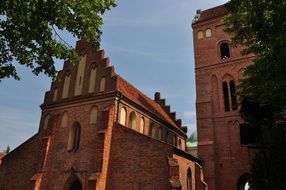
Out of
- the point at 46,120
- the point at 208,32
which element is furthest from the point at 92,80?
the point at 208,32

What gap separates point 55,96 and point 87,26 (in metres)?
12.4

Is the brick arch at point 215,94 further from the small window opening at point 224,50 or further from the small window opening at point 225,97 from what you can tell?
the small window opening at point 224,50

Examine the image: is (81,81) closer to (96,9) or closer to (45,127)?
(45,127)

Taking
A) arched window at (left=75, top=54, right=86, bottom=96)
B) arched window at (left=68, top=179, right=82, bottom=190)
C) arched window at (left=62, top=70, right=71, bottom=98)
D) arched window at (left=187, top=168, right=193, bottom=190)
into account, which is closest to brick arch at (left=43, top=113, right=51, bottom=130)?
arched window at (left=62, top=70, right=71, bottom=98)

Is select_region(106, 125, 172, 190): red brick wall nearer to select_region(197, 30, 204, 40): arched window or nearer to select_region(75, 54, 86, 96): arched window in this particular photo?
select_region(75, 54, 86, 96): arched window

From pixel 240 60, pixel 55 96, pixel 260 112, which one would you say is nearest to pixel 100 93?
pixel 55 96

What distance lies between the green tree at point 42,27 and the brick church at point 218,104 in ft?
49.0

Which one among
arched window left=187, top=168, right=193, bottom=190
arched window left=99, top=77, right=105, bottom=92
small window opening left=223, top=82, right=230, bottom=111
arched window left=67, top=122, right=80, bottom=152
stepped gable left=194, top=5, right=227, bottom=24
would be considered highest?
stepped gable left=194, top=5, right=227, bottom=24

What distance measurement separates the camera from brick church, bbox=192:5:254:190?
73.7 feet

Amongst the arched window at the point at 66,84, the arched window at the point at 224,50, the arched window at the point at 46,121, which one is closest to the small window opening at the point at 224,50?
the arched window at the point at 224,50

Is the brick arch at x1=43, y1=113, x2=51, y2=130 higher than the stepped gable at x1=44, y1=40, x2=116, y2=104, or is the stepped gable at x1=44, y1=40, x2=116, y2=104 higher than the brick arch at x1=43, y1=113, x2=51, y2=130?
the stepped gable at x1=44, y1=40, x2=116, y2=104

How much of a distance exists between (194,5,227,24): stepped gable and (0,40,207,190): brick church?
12341mm

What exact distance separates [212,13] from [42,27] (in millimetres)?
23139

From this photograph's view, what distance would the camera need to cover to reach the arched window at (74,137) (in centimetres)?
1970
